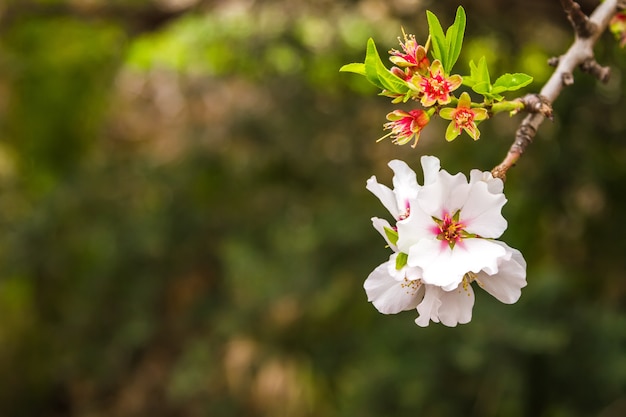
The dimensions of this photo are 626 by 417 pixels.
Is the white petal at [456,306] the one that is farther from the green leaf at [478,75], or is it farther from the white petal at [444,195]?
the green leaf at [478,75]

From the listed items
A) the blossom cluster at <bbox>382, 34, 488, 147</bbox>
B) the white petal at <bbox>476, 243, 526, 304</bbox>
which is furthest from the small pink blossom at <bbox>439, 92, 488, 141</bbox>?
the white petal at <bbox>476, 243, 526, 304</bbox>

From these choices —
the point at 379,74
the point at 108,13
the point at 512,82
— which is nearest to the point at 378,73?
the point at 379,74

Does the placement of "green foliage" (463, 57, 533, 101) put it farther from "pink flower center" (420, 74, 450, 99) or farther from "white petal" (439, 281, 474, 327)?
"white petal" (439, 281, 474, 327)

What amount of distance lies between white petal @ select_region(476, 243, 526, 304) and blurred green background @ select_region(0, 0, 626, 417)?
37.2 inches

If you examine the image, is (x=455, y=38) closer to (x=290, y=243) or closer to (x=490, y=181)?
(x=490, y=181)

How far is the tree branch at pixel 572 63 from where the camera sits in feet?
2.14

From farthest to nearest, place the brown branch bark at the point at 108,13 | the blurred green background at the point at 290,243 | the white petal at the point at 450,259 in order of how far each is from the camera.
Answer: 1. the brown branch bark at the point at 108,13
2. the blurred green background at the point at 290,243
3. the white petal at the point at 450,259

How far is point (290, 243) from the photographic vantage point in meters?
2.32

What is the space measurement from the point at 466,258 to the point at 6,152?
3.60 meters

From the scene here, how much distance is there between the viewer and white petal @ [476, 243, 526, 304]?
618 millimetres

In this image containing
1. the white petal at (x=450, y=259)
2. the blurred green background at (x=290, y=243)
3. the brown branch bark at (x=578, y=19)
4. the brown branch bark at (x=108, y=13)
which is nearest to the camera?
the white petal at (x=450, y=259)

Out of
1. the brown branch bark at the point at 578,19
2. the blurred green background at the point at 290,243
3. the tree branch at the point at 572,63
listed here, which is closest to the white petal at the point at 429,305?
the tree branch at the point at 572,63

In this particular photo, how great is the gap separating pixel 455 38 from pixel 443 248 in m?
0.17

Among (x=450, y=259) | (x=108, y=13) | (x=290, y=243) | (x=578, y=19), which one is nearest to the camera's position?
(x=450, y=259)
